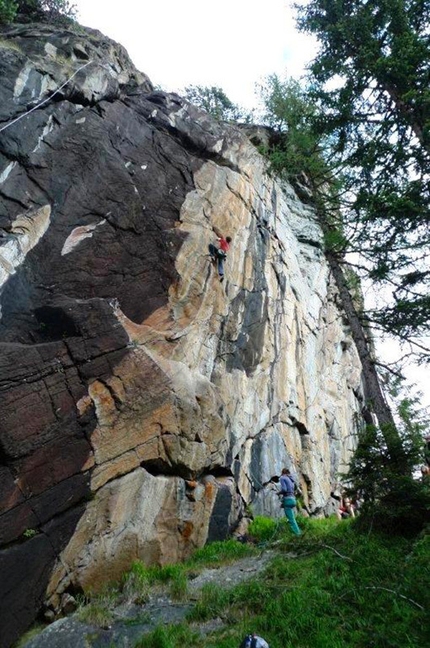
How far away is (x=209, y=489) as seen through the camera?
10617 millimetres

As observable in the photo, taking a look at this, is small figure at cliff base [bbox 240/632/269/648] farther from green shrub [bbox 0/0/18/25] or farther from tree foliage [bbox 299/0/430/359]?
green shrub [bbox 0/0/18/25]

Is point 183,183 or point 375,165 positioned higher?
point 183,183

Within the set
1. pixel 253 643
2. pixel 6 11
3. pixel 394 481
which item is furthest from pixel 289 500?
pixel 6 11

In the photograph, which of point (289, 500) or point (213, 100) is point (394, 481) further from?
point (213, 100)

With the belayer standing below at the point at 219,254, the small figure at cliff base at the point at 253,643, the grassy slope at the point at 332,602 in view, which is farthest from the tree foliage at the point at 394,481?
the belayer standing below at the point at 219,254

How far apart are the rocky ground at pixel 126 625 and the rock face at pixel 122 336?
567mm

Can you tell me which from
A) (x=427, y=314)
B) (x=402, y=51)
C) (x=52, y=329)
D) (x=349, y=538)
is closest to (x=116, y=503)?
(x=52, y=329)

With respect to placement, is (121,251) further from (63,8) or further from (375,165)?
(63,8)

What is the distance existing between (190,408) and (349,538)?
4.36 m

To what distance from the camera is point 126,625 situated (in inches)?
269

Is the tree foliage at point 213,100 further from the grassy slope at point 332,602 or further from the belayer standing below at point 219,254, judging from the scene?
the grassy slope at point 332,602

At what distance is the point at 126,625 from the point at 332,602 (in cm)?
318

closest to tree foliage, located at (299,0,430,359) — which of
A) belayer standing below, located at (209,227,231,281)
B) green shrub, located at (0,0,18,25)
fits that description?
belayer standing below, located at (209,227,231,281)

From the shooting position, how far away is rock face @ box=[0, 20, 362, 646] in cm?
806
